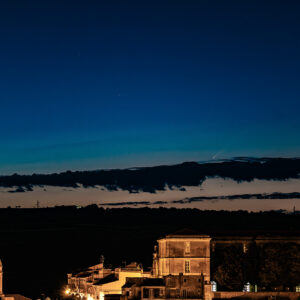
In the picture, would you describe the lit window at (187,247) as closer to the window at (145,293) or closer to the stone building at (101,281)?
the stone building at (101,281)

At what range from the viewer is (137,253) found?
109938 mm

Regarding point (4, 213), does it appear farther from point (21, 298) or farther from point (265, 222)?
point (21, 298)

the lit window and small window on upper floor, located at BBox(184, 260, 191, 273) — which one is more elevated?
the lit window

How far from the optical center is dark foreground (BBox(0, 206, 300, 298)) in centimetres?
6425

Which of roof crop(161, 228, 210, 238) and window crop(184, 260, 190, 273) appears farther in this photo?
roof crop(161, 228, 210, 238)

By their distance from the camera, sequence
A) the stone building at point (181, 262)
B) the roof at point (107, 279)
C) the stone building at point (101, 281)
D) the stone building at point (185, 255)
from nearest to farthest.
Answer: the stone building at point (181, 262)
the stone building at point (185, 255)
the stone building at point (101, 281)
the roof at point (107, 279)

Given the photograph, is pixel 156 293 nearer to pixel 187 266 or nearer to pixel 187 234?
pixel 187 266

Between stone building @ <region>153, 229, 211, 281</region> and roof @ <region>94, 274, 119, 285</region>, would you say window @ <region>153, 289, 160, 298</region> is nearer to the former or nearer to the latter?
stone building @ <region>153, 229, 211, 281</region>

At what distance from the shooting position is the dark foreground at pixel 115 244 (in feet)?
211

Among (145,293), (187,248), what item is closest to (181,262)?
(187,248)

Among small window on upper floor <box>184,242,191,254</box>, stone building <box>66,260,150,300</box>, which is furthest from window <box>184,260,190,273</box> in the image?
stone building <box>66,260,150,300</box>

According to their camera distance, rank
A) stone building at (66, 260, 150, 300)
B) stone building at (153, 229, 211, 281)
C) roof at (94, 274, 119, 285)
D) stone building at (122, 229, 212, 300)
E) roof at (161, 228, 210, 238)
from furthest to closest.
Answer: roof at (94, 274, 119, 285) → stone building at (66, 260, 150, 300) → roof at (161, 228, 210, 238) → stone building at (153, 229, 211, 281) → stone building at (122, 229, 212, 300)

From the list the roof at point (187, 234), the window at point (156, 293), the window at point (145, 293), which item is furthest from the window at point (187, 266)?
the window at point (145, 293)

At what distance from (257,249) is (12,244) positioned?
6280cm
